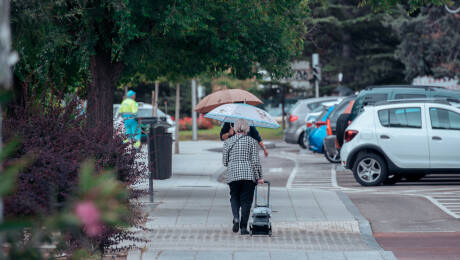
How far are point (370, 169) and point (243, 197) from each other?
246 inches

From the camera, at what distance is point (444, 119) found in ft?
48.9

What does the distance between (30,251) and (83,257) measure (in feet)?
0.85

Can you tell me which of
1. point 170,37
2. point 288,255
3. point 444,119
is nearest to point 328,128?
point 444,119

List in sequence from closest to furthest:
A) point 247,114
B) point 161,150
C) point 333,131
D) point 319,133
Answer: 1. point 247,114
2. point 161,150
3. point 333,131
4. point 319,133

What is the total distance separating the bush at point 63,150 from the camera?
211 inches

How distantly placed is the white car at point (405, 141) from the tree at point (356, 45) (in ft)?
95.2

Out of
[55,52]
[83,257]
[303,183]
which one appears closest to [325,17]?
[303,183]

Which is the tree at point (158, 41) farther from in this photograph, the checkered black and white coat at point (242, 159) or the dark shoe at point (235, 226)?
the dark shoe at point (235, 226)

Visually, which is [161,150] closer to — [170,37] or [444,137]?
[170,37]

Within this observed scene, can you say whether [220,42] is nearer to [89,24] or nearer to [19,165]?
[89,24]

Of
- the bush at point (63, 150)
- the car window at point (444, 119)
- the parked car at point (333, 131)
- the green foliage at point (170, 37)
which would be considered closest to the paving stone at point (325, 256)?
the bush at point (63, 150)

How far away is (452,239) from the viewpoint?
8945 millimetres

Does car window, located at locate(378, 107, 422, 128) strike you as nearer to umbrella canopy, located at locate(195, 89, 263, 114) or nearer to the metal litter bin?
umbrella canopy, located at locate(195, 89, 263, 114)

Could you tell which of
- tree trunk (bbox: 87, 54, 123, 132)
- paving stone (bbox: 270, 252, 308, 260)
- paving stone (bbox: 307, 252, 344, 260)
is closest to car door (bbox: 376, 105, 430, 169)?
tree trunk (bbox: 87, 54, 123, 132)
